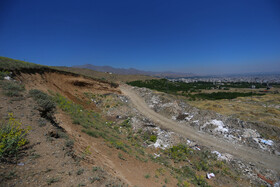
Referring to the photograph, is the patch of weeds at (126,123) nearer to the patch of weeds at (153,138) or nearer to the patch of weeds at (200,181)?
the patch of weeds at (153,138)

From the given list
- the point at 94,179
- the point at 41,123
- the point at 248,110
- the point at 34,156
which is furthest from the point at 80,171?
the point at 248,110

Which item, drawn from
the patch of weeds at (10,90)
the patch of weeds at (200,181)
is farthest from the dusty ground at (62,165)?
the patch of weeds at (200,181)

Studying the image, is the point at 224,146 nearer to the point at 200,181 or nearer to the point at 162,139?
the point at 200,181

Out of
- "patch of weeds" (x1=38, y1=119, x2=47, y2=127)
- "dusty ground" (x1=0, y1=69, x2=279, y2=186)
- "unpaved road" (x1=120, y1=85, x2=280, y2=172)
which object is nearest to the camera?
"dusty ground" (x1=0, y1=69, x2=279, y2=186)

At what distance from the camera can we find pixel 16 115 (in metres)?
6.07

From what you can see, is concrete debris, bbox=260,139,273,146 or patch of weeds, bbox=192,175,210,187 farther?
concrete debris, bbox=260,139,273,146

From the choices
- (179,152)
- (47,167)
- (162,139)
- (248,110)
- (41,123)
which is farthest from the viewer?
(248,110)

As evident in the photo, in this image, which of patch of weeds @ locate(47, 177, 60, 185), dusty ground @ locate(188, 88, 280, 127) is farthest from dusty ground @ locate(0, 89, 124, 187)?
dusty ground @ locate(188, 88, 280, 127)

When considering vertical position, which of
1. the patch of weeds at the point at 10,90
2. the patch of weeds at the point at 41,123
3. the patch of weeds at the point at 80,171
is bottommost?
the patch of weeds at the point at 80,171

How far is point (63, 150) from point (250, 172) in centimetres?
1367

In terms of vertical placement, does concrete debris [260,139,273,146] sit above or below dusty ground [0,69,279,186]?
below

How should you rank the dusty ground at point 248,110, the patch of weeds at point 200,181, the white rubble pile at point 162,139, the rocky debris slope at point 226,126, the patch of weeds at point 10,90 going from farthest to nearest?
the dusty ground at point 248,110 < the rocky debris slope at point 226,126 < the white rubble pile at point 162,139 < the patch of weeds at point 200,181 < the patch of weeds at point 10,90

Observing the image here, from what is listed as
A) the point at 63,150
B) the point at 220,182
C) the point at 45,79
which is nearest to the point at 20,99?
the point at 63,150

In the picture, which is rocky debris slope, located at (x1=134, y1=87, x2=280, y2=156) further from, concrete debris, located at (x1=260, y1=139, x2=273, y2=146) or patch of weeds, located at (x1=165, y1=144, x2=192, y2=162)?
patch of weeds, located at (x1=165, y1=144, x2=192, y2=162)
